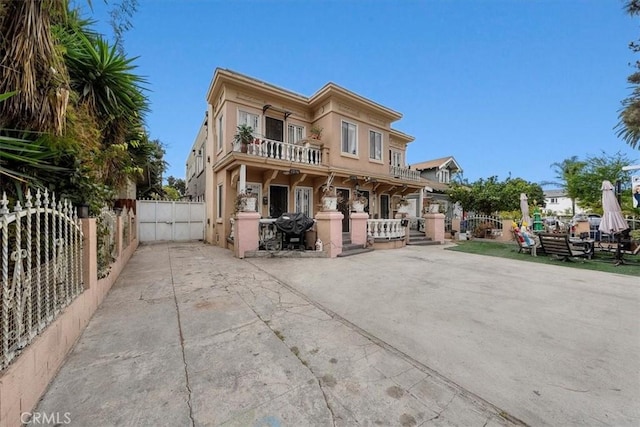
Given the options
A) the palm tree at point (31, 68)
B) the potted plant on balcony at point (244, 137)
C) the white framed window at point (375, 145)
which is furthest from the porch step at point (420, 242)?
the palm tree at point (31, 68)

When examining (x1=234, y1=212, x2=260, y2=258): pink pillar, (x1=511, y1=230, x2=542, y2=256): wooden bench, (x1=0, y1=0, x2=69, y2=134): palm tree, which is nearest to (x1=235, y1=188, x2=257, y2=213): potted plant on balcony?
(x1=234, y1=212, x2=260, y2=258): pink pillar

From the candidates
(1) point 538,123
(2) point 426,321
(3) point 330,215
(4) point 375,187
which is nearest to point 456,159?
(1) point 538,123

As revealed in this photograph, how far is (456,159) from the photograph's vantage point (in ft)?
74.9

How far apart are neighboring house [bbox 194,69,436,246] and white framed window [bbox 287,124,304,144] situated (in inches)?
1.9

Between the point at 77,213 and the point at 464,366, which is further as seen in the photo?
the point at 77,213

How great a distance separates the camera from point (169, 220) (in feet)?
44.2

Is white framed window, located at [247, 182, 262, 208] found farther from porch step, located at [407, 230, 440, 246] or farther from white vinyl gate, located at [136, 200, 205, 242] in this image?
porch step, located at [407, 230, 440, 246]

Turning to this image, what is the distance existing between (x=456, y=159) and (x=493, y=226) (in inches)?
382

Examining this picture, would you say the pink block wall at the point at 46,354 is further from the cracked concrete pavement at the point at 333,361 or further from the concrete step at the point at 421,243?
the concrete step at the point at 421,243

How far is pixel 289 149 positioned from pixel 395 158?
29.4ft

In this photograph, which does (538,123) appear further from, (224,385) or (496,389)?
(224,385)

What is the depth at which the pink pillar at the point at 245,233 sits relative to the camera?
851 cm

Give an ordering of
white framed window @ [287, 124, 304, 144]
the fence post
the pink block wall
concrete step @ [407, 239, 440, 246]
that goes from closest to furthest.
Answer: the pink block wall
the fence post
white framed window @ [287, 124, 304, 144]
concrete step @ [407, 239, 440, 246]

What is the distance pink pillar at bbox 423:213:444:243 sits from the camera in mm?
13086
